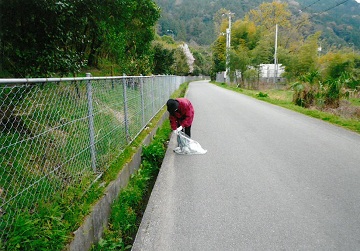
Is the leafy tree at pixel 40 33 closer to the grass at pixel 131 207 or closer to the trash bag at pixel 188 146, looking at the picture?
the grass at pixel 131 207

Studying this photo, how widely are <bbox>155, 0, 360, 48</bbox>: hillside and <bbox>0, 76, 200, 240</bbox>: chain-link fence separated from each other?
9174 centimetres

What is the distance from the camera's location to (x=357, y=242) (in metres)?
2.80

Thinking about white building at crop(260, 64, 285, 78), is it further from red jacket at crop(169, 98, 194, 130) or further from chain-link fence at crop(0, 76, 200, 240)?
chain-link fence at crop(0, 76, 200, 240)

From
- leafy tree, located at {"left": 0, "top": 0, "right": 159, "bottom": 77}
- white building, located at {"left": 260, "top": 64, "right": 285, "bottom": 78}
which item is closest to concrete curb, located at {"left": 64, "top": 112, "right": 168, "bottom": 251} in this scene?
leafy tree, located at {"left": 0, "top": 0, "right": 159, "bottom": 77}

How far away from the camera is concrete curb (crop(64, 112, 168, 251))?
250cm

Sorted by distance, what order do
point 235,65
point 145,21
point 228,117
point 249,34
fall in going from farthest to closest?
point 249,34
point 235,65
point 145,21
point 228,117

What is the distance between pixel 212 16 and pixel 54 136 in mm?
134263

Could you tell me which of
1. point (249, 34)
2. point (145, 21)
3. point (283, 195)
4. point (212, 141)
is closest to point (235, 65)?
point (249, 34)

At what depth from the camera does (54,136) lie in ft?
11.4

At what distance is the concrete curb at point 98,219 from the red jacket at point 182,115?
5.88 feet

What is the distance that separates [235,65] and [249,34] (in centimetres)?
1521

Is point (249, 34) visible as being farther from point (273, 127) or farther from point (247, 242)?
point (247, 242)

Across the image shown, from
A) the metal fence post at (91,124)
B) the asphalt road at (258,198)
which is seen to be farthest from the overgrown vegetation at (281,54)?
the metal fence post at (91,124)

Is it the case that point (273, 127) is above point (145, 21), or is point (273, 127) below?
below
